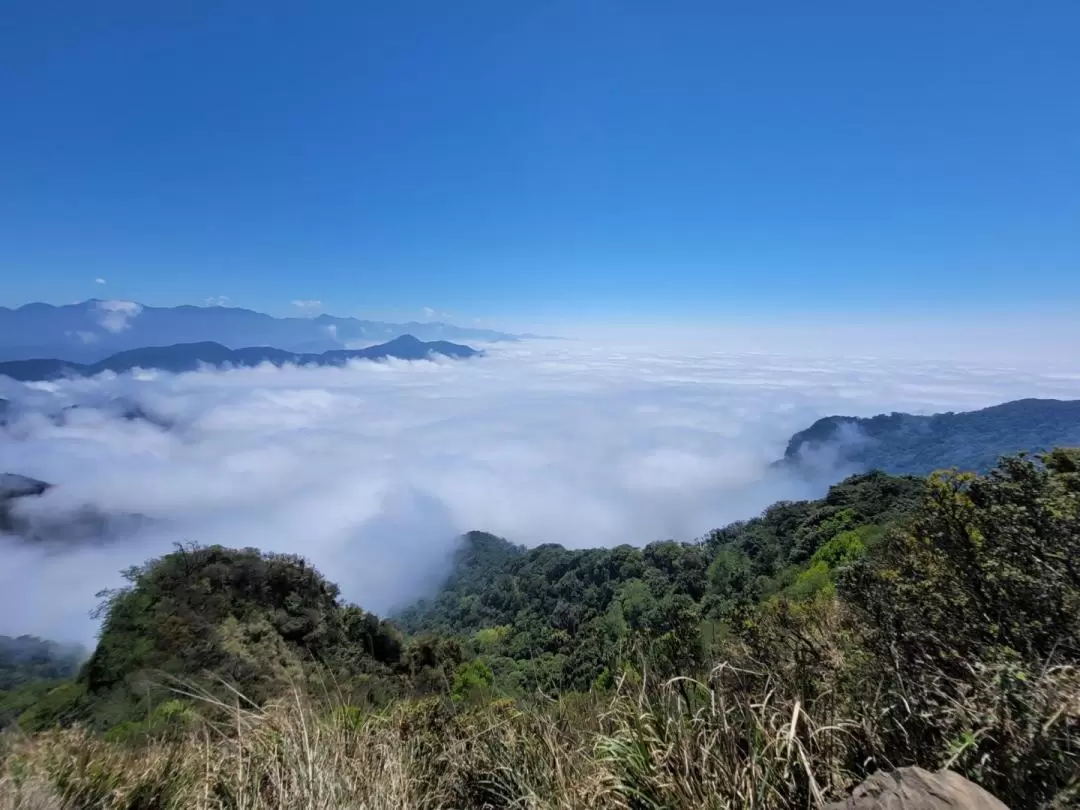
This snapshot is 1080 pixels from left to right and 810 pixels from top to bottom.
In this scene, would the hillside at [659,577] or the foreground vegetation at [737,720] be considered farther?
the hillside at [659,577]

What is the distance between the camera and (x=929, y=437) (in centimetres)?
14838

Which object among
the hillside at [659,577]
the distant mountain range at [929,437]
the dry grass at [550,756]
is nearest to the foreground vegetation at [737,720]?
the dry grass at [550,756]

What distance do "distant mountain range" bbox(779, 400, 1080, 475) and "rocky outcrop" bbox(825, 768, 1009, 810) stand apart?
11442 centimetres

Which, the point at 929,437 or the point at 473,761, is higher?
the point at 473,761

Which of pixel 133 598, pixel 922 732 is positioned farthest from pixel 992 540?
pixel 133 598

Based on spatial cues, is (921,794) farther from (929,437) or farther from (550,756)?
(929,437)

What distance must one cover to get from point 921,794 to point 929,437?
594 ft

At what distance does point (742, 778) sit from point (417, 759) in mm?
2394

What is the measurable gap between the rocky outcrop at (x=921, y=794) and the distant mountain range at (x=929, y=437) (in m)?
114

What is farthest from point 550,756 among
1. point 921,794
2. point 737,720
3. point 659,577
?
point 659,577

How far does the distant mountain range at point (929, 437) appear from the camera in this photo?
115812 millimetres

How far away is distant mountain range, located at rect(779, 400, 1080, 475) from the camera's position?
4560 inches

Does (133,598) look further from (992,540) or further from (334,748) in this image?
(992,540)

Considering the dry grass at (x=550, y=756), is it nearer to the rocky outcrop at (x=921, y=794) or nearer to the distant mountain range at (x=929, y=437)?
the rocky outcrop at (x=921, y=794)
